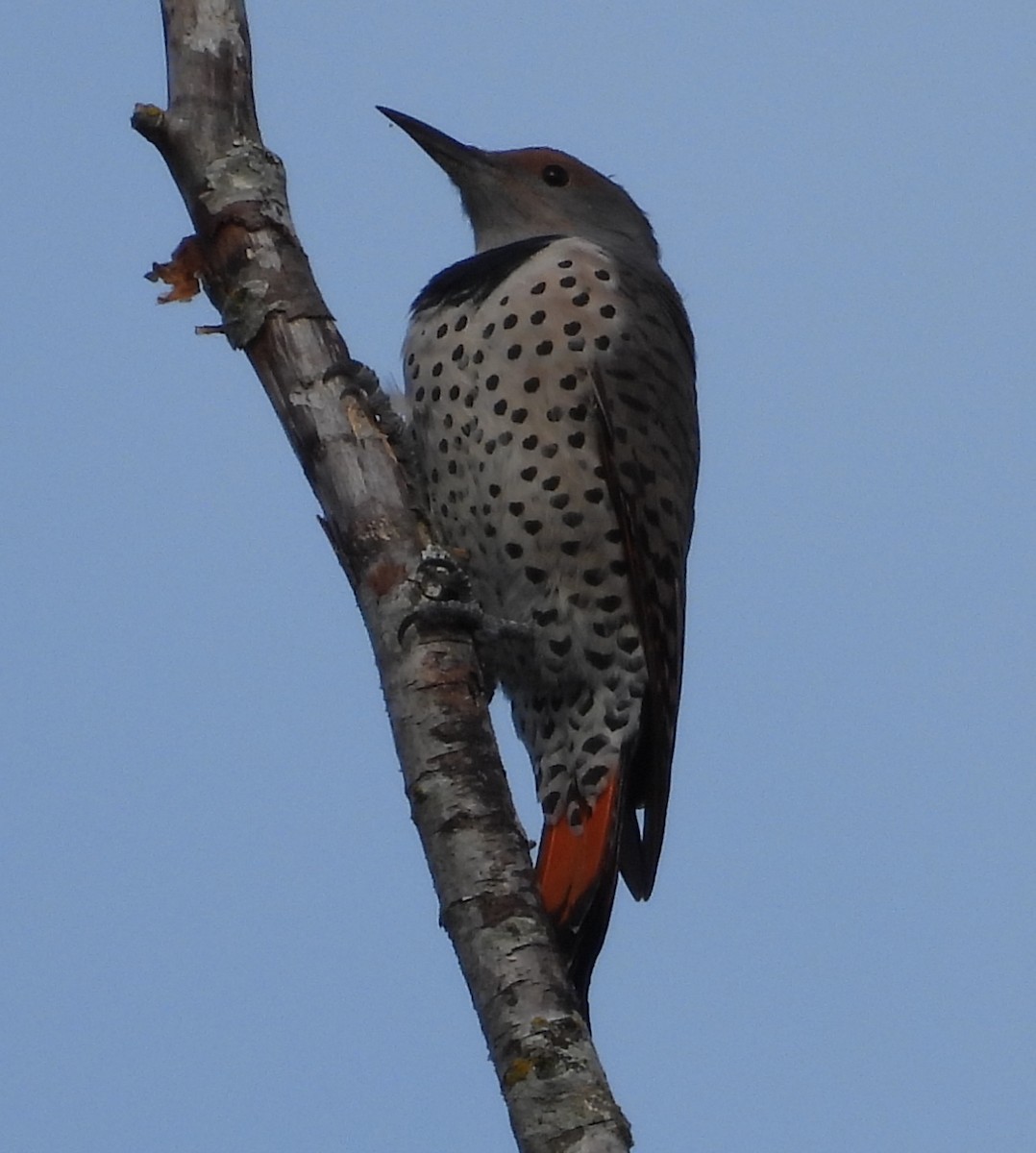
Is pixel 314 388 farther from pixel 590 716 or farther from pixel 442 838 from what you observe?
pixel 590 716

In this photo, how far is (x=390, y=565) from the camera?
125 inches

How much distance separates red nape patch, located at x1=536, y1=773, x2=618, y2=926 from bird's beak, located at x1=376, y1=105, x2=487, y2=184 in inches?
75.5

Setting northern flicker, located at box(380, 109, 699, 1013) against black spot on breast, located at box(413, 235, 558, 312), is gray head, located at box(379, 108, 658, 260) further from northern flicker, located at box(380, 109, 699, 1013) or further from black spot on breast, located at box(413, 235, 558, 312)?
northern flicker, located at box(380, 109, 699, 1013)

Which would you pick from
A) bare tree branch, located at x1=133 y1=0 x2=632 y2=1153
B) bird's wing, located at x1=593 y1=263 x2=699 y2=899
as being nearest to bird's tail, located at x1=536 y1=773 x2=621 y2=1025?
bird's wing, located at x1=593 y1=263 x2=699 y2=899

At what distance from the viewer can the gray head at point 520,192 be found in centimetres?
511

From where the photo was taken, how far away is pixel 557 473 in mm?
4262

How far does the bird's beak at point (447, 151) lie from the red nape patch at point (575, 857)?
6.29ft

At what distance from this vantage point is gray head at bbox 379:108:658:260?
511cm

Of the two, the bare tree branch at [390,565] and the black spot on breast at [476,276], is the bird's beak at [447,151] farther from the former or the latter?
the bare tree branch at [390,565]

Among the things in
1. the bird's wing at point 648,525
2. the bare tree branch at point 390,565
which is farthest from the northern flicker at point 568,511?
the bare tree branch at point 390,565

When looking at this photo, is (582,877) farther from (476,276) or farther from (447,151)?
(447,151)

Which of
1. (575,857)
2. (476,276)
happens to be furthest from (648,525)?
(575,857)

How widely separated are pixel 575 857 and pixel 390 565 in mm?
1070

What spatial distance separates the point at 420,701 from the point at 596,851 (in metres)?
1.07
